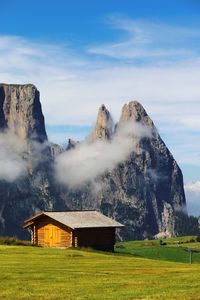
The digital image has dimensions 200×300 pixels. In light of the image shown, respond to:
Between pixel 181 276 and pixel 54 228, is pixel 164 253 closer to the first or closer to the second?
pixel 54 228

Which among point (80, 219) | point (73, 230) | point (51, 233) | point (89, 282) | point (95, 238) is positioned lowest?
point (89, 282)

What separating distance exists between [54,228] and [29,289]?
141 ft

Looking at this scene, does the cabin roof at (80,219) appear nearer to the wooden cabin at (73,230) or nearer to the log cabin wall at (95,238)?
the wooden cabin at (73,230)

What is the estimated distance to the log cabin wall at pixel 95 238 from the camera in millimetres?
→ 64312

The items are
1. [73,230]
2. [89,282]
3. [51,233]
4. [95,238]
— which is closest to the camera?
[89,282]

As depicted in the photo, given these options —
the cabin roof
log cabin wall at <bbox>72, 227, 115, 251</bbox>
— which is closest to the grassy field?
the cabin roof

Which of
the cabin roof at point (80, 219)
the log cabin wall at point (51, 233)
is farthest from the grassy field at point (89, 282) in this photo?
the log cabin wall at point (51, 233)

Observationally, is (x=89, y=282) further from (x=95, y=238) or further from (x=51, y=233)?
(x=51, y=233)

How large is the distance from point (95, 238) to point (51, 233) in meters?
5.07

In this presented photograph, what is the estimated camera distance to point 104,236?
66.6 m

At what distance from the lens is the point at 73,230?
63.6 m

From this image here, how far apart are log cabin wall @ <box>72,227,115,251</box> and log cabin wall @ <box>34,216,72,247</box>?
1032mm

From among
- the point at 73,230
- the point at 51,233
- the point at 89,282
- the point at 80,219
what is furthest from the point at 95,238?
the point at 89,282

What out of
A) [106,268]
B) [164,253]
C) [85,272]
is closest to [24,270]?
[85,272]
